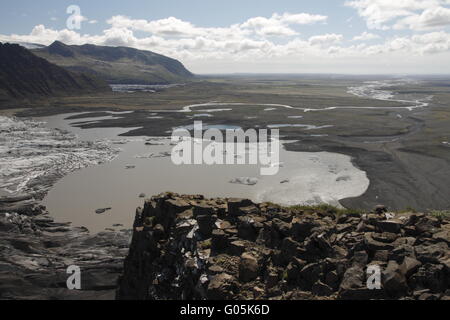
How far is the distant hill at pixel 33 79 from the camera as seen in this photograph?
508 ft

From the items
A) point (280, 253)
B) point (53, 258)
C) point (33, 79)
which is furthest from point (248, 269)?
point (33, 79)

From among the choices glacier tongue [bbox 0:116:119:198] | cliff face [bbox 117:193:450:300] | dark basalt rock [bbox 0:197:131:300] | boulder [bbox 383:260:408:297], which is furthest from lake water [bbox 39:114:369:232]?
boulder [bbox 383:260:408:297]

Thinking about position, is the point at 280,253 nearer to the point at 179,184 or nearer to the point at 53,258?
the point at 53,258

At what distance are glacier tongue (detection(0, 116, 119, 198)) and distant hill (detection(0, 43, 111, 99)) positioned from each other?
78.4 m

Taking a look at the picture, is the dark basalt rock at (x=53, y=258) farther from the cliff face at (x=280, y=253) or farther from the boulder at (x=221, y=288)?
the boulder at (x=221, y=288)

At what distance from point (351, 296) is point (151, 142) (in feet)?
209

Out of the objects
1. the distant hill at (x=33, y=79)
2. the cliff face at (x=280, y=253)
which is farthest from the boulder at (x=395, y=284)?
the distant hill at (x=33, y=79)

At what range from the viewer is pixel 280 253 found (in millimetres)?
15023

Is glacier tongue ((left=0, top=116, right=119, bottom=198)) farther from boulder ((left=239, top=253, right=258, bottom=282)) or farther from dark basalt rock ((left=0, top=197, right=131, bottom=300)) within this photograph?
boulder ((left=239, top=253, right=258, bottom=282))

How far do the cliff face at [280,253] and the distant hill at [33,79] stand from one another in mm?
150329

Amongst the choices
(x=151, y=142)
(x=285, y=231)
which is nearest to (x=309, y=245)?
(x=285, y=231)

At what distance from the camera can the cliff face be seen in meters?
12.8

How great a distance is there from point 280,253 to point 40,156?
54784 millimetres
